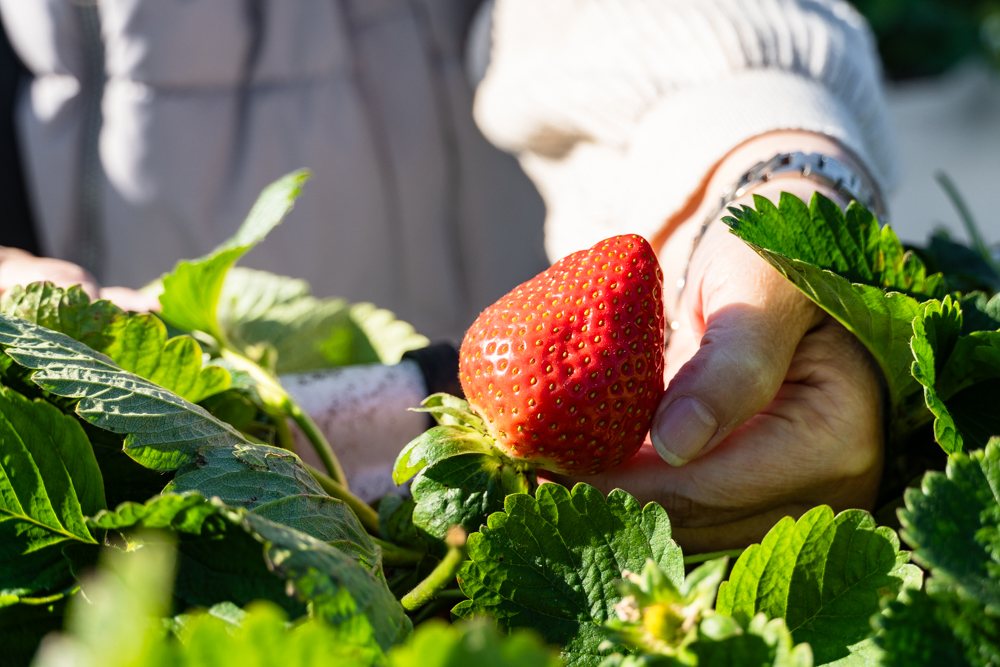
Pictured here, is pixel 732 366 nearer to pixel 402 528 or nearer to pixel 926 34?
pixel 402 528

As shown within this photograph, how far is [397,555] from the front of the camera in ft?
1.09

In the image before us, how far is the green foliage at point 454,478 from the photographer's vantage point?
0.32m

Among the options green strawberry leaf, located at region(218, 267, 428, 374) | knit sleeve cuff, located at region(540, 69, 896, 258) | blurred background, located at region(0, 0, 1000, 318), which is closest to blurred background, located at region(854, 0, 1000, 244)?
blurred background, located at region(0, 0, 1000, 318)

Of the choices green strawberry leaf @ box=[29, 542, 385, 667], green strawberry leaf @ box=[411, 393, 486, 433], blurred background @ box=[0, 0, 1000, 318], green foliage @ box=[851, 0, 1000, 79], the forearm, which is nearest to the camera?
green strawberry leaf @ box=[29, 542, 385, 667]

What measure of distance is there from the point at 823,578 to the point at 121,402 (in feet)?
0.89

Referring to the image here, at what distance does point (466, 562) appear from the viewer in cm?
28

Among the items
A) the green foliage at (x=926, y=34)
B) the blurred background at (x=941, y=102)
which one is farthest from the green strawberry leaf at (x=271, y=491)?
the green foliage at (x=926, y=34)

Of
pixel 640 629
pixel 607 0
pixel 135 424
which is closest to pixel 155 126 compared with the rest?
pixel 607 0

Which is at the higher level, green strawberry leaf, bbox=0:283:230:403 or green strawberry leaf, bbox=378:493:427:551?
green strawberry leaf, bbox=0:283:230:403

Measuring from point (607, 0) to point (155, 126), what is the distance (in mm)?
649

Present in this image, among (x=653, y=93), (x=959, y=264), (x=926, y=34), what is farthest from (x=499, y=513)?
(x=926, y=34)

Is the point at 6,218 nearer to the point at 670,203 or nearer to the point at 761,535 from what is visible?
the point at 670,203

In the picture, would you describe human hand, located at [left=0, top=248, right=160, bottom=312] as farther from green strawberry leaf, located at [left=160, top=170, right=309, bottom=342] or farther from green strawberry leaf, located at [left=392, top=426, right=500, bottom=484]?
green strawberry leaf, located at [left=392, top=426, right=500, bottom=484]

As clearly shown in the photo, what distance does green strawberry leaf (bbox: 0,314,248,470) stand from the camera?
0.26 metres
